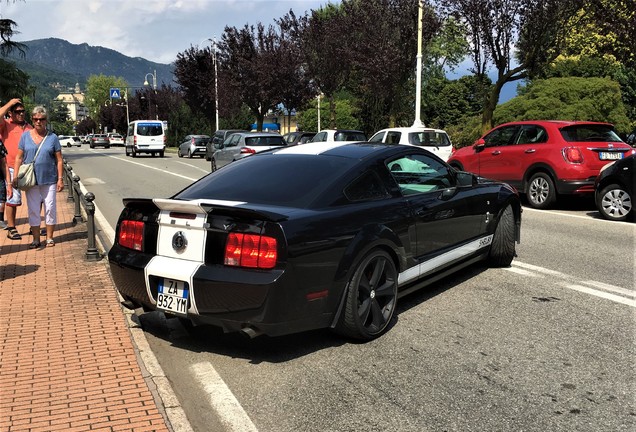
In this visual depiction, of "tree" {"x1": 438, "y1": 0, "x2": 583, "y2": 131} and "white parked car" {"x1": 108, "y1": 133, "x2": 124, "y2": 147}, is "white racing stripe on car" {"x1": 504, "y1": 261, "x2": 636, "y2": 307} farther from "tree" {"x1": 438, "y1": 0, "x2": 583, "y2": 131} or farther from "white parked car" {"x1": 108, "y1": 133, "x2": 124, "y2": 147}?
"white parked car" {"x1": 108, "y1": 133, "x2": 124, "y2": 147}

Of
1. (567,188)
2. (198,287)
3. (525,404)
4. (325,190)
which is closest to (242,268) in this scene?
(198,287)

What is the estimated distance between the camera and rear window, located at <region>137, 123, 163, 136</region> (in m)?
36.4

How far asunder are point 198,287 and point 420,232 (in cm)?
204

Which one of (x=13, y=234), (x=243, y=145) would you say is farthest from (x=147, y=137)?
(x=13, y=234)

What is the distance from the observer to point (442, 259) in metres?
5.13

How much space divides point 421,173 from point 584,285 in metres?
2.09

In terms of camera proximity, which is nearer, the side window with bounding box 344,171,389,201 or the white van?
the side window with bounding box 344,171,389,201

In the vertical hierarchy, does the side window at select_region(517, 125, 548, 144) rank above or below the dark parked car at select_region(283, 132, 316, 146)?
below

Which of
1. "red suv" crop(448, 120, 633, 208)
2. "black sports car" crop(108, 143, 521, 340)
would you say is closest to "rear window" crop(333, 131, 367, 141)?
"red suv" crop(448, 120, 633, 208)

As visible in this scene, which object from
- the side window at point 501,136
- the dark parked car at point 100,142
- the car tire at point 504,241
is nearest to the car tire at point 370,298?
the car tire at point 504,241

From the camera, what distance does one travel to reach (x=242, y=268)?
362cm

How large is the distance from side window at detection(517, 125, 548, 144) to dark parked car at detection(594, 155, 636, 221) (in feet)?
4.92

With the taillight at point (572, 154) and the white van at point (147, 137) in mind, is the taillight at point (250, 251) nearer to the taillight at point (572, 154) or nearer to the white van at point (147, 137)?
the taillight at point (572, 154)

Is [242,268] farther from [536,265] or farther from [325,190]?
[536,265]
